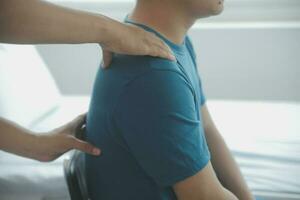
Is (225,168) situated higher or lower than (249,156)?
higher

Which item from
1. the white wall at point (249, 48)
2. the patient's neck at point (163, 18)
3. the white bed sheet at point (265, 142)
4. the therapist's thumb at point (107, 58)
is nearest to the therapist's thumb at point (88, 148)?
the therapist's thumb at point (107, 58)

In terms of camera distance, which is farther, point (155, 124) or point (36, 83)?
point (36, 83)

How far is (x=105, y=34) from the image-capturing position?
74 cm

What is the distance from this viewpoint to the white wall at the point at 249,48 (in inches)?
83.3

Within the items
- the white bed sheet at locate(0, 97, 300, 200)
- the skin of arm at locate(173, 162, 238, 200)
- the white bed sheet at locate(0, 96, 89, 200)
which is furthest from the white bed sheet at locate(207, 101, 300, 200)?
the white bed sheet at locate(0, 96, 89, 200)

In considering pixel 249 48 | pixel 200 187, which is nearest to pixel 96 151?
pixel 200 187

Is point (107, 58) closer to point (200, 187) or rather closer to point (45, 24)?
point (45, 24)

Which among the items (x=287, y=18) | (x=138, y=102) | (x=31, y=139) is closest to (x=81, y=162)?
(x=31, y=139)

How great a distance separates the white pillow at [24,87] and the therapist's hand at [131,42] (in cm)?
79

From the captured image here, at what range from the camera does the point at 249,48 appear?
84.4 inches

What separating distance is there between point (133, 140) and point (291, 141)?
Result: 0.88m

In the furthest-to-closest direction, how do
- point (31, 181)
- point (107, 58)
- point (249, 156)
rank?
point (249, 156) < point (31, 181) < point (107, 58)

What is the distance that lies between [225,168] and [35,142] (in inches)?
20.3

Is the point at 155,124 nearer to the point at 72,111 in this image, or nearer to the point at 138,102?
the point at 138,102
